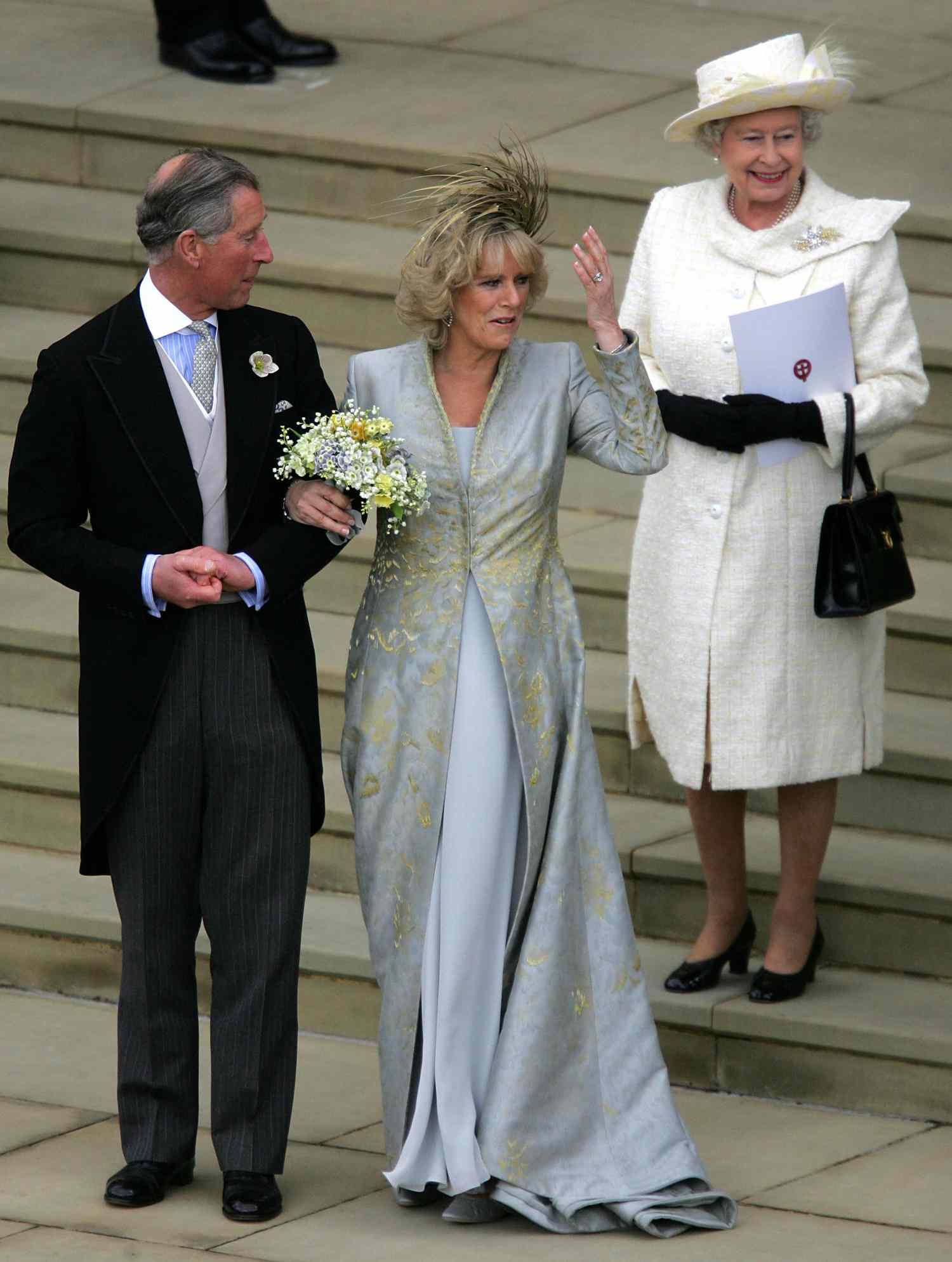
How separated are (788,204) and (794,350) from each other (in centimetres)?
31

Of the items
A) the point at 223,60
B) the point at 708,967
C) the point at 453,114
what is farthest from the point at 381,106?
Result: the point at 708,967

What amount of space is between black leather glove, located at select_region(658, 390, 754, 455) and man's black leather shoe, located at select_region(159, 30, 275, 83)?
12.9 feet

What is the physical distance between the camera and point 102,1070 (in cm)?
534

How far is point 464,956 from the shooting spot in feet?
14.6

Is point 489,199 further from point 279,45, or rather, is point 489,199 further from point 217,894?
point 279,45

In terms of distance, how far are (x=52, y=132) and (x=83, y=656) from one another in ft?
13.5

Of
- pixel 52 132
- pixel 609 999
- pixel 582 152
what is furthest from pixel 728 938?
pixel 52 132

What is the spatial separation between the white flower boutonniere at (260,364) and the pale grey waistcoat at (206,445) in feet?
0.26

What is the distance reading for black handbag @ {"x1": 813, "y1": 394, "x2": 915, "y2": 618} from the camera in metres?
4.87

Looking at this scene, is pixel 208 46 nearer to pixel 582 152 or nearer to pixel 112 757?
pixel 582 152

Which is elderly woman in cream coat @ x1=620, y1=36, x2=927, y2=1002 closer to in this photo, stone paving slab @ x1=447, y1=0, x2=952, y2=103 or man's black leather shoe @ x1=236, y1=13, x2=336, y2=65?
stone paving slab @ x1=447, y1=0, x2=952, y2=103

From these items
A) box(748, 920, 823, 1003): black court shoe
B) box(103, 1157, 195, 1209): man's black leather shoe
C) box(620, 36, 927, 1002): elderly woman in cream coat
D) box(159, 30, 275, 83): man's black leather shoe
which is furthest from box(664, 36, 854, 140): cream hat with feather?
box(159, 30, 275, 83): man's black leather shoe

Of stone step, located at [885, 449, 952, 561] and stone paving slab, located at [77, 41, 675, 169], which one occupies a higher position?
stone paving slab, located at [77, 41, 675, 169]

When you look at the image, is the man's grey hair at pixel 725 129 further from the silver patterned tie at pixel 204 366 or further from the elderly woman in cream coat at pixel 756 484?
the silver patterned tie at pixel 204 366
